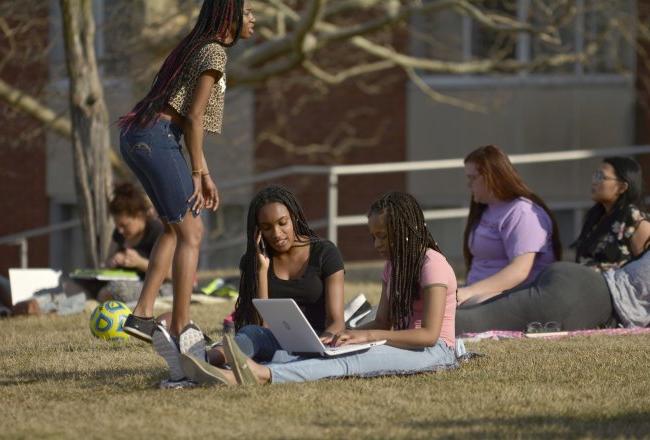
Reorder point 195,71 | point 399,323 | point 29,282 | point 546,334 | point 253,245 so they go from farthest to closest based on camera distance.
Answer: point 29,282, point 546,334, point 195,71, point 253,245, point 399,323

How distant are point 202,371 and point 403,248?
45.1 inches

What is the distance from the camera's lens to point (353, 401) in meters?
5.94

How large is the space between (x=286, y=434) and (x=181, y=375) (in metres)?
1.18

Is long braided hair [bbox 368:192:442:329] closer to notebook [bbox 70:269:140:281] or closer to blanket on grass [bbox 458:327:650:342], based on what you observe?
blanket on grass [bbox 458:327:650:342]

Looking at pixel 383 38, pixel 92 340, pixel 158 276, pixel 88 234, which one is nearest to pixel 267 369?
pixel 158 276

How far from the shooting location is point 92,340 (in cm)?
841

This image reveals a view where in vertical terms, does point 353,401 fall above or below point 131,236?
below

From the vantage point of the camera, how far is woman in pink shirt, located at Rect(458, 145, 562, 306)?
886 cm

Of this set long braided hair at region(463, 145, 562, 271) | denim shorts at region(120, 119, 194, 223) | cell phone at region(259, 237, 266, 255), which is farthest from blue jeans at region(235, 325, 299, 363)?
long braided hair at region(463, 145, 562, 271)

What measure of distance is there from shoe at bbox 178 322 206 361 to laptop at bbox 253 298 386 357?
0.31 m

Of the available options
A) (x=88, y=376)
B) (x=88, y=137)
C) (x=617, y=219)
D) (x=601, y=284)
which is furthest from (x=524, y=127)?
(x=88, y=376)

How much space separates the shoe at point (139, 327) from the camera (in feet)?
23.5

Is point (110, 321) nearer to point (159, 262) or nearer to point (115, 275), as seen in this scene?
point (159, 262)

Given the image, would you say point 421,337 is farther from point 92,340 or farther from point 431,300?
point 92,340
